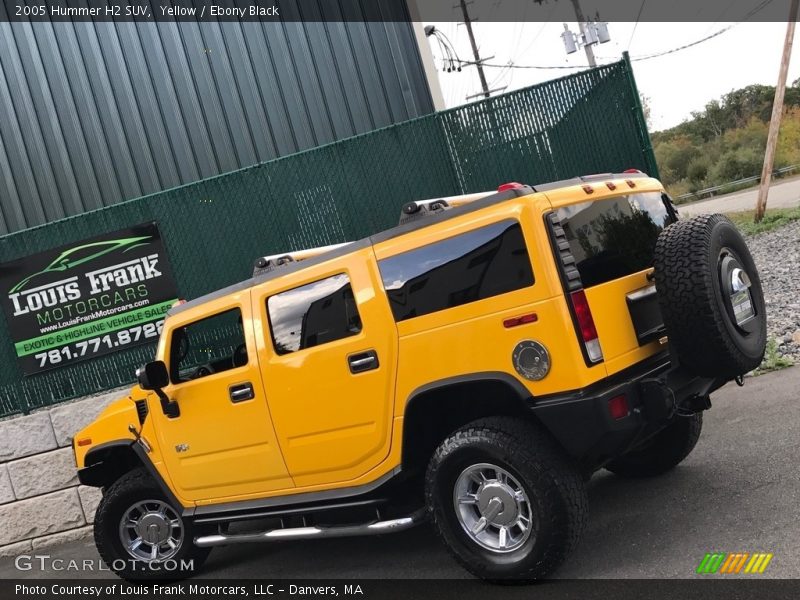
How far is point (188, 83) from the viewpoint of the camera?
10484mm

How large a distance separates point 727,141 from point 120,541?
52733 mm

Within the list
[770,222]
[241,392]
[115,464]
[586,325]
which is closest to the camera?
[586,325]

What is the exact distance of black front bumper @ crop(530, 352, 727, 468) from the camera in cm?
407

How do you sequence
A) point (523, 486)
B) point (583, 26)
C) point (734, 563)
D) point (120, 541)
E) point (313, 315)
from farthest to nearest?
1. point (583, 26)
2. point (120, 541)
3. point (313, 315)
4. point (523, 486)
5. point (734, 563)

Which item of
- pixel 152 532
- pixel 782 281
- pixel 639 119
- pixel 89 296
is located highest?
pixel 639 119

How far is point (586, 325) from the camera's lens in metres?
4.16

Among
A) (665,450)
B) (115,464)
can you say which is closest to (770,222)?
(665,450)

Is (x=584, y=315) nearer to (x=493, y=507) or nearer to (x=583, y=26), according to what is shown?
(x=493, y=507)

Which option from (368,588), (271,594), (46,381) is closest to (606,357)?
(368,588)

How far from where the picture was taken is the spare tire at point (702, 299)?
422 centimetres

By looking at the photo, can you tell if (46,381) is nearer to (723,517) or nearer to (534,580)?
(534,580)

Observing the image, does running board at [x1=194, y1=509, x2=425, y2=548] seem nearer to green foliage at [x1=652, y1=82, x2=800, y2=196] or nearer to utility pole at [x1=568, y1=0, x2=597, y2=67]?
utility pole at [x1=568, y1=0, x2=597, y2=67]

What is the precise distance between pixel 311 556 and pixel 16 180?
7.27 meters

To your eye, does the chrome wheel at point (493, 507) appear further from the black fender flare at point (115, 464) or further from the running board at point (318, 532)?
the black fender flare at point (115, 464)
